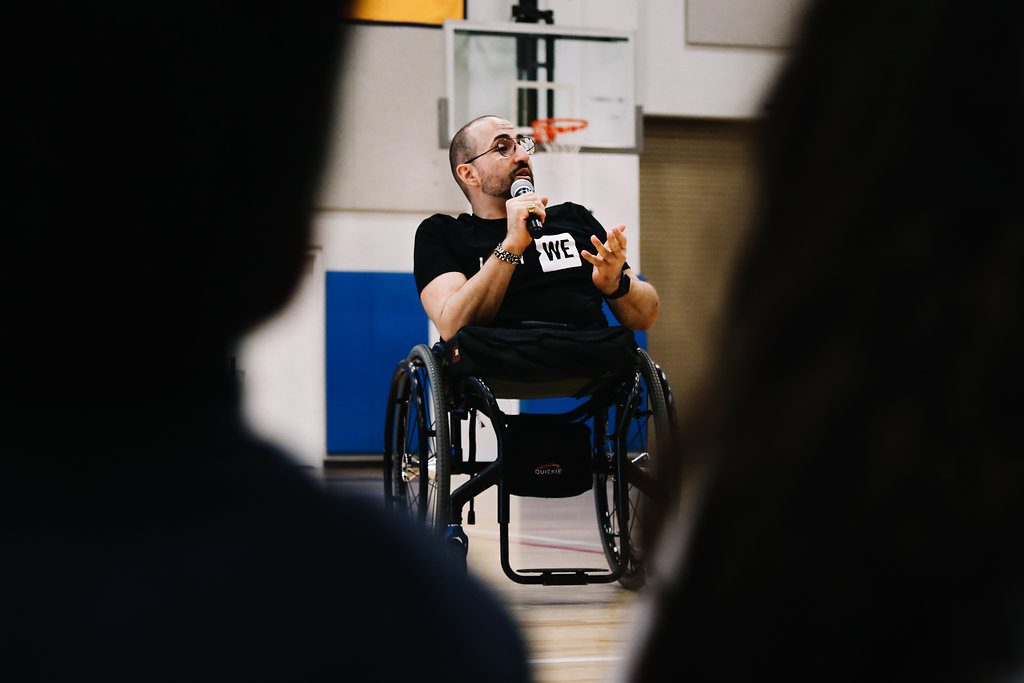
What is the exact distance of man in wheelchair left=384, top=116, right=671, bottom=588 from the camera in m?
2.33

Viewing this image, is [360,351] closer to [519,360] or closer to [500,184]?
[500,184]

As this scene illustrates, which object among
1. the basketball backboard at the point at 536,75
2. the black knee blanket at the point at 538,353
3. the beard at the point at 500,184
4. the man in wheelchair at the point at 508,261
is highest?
the basketball backboard at the point at 536,75

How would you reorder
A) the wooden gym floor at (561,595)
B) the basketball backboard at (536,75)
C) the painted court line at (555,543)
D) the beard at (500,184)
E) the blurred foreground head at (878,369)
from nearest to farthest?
1. the blurred foreground head at (878,369)
2. the wooden gym floor at (561,595)
3. the beard at (500,184)
4. the painted court line at (555,543)
5. the basketball backboard at (536,75)

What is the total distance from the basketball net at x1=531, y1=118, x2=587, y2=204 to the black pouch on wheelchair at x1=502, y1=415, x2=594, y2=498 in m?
4.27

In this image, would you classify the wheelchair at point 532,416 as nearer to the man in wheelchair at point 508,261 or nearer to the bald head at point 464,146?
the man in wheelchair at point 508,261

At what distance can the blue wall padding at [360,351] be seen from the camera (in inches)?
255

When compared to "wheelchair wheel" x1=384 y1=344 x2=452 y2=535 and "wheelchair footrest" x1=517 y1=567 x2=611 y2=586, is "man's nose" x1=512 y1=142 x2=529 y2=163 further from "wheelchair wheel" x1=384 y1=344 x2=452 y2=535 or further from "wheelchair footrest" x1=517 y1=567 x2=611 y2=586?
"wheelchair footrest" x1=517 y1=567 x2=611 y2=586

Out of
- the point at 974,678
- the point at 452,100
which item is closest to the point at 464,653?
the point at 974,678

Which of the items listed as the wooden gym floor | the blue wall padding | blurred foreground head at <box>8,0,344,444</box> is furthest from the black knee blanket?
the blue wall padding

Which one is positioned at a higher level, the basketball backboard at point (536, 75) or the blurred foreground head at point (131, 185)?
the basketball backboard at point (536, 75)

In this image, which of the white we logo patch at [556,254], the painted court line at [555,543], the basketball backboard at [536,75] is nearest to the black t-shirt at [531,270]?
the white we logo patch at [556,254]

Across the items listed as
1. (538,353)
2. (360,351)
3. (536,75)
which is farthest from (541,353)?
(536,75)

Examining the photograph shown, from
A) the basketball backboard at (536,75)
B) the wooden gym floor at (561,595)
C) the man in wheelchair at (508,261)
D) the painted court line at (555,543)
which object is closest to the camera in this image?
the wooden gym floor at (561,595)

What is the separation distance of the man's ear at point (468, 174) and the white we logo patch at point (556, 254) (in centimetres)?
26
